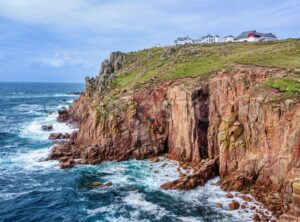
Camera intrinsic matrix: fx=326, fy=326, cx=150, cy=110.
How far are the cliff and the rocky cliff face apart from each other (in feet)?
0.37

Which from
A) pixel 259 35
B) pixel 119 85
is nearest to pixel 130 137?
pixel 119 85

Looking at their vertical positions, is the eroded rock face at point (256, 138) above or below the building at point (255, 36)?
below

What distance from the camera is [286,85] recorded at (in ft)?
139

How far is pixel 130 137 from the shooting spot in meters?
52.7

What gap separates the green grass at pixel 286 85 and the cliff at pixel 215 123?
0.12 metres

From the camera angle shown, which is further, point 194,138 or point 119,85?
point 119,85

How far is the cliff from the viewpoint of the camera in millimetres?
→ 37312

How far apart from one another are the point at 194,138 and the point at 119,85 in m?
30.3

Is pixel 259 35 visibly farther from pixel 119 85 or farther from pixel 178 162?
pixel 178 162

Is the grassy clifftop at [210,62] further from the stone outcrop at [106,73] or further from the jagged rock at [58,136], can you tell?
the jagged rock at [58,136]

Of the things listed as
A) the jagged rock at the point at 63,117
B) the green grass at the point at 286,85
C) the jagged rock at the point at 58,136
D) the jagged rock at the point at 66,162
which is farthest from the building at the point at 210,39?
the jagged rock at the point at 66,162

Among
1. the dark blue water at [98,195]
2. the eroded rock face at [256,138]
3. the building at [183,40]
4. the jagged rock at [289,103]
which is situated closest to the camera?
the dark blue water at [98,195]

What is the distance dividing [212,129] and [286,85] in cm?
1147

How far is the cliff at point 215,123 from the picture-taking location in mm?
37312
